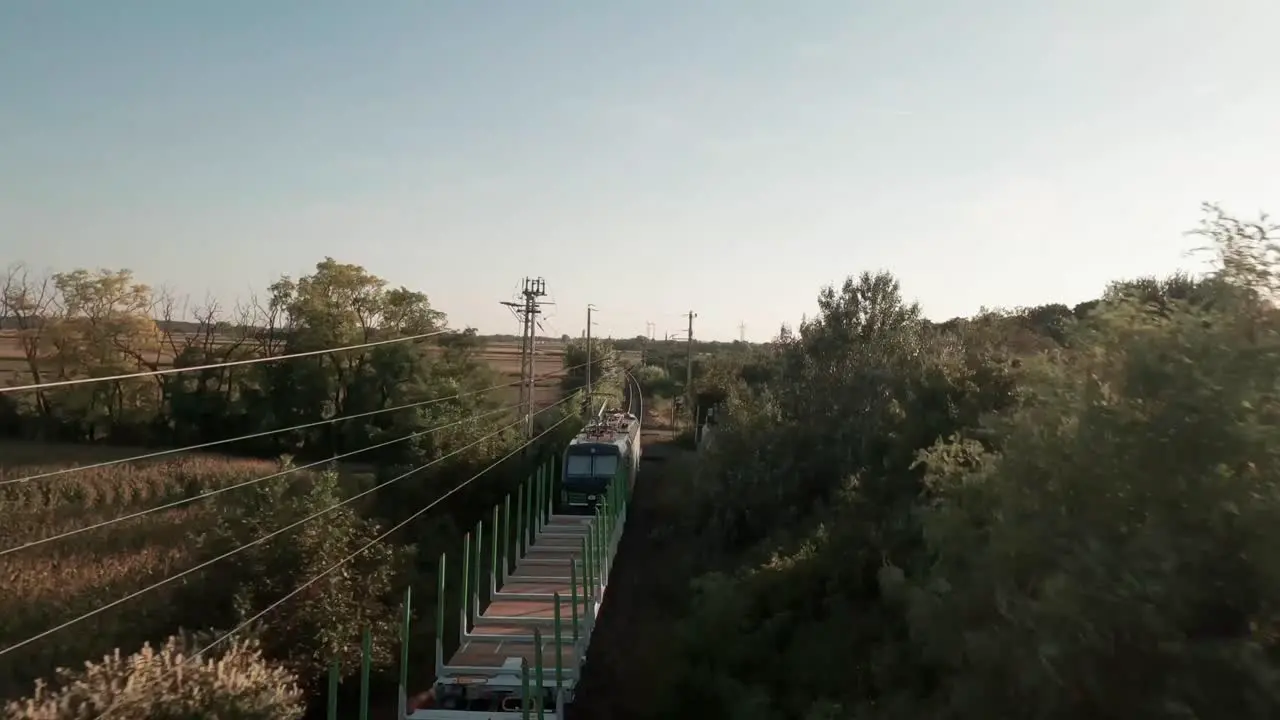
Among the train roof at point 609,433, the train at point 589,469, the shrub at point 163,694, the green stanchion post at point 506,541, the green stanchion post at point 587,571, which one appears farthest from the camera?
the train roof at point 609,433

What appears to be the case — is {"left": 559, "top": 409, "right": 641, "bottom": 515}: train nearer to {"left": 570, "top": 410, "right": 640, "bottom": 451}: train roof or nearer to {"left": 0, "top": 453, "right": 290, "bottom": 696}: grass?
{"left": 570, "top": 410, "right": 640, "bottom": 451}: train roof

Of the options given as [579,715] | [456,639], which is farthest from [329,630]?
[579,715]

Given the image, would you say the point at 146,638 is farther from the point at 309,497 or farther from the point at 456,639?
the point at 456,639

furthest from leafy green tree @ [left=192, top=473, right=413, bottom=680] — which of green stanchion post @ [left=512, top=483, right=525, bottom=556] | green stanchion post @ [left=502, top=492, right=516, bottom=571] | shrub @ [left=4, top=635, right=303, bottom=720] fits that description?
shrub @ [left=4, top=635, right=303, bottom=720]

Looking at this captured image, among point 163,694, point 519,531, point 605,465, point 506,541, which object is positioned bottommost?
point 163,694

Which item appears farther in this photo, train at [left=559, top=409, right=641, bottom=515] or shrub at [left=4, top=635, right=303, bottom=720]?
train at [left=559, top=409, right=641, bottom=515]

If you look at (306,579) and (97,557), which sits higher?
(306,579)

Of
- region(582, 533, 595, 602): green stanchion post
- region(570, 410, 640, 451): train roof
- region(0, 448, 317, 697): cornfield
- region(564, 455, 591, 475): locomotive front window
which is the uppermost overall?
region(570, 410, 640, 451): train roof

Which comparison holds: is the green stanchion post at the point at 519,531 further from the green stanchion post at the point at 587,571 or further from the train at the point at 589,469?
the green stanchion post at the point at 587,571

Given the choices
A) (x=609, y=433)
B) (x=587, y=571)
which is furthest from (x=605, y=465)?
(x=587, y=571)

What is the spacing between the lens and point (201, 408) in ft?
109

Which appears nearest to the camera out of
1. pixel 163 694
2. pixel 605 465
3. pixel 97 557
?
pixel 163 694

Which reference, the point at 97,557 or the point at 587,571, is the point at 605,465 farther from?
the point at 97,557

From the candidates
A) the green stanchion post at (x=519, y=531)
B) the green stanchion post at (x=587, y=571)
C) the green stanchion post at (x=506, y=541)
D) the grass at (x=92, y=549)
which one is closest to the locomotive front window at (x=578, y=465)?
the green stanchion post at (x=519, y=531)
